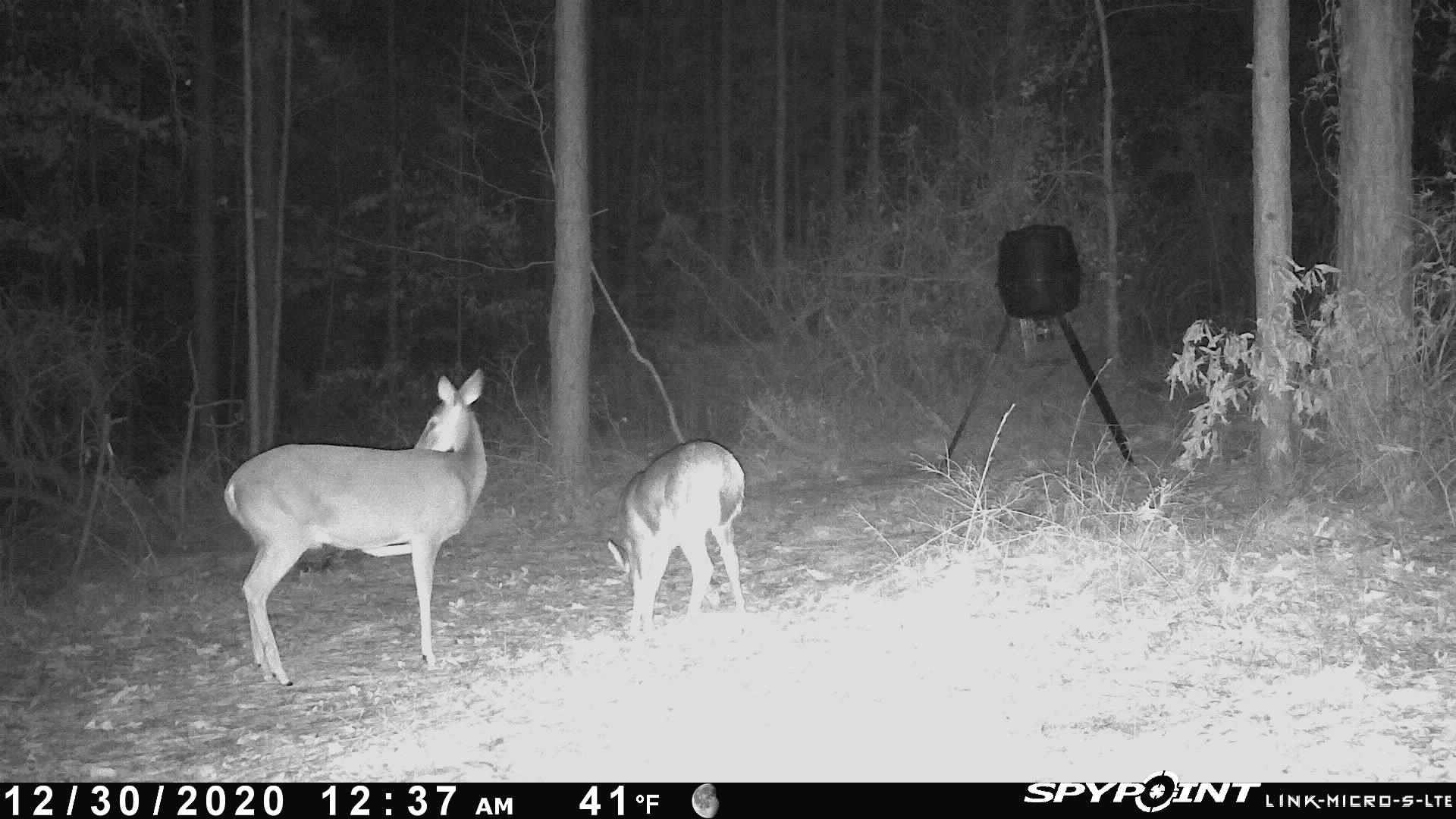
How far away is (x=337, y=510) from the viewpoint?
9070 mm

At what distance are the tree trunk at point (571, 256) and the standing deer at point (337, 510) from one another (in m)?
4.52

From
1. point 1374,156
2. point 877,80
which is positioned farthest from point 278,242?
point 1374,156

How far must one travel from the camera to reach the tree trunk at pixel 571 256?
13.5 m

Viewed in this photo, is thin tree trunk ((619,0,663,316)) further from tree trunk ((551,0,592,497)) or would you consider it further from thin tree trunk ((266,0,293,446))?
tree trunk ((551,0,592,497))

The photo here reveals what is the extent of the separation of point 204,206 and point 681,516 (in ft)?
59.0

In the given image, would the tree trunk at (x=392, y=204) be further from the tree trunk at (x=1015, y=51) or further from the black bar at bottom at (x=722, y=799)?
the black bar at bottom at (x=722, y=799)

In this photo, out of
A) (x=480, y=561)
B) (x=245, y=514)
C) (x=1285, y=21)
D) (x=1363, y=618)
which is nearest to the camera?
(x=1363, y=618)

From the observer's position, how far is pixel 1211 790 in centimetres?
525

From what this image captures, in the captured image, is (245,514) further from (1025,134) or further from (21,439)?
(1025,134)

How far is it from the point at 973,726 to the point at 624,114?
30.6 meters

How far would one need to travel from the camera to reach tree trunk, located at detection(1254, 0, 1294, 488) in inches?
424

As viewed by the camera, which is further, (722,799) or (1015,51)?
(1015,51)

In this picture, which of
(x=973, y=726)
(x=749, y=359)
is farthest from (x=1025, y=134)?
(x=973, y=726)

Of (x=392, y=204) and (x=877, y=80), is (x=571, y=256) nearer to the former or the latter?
(x=877, y=80)
